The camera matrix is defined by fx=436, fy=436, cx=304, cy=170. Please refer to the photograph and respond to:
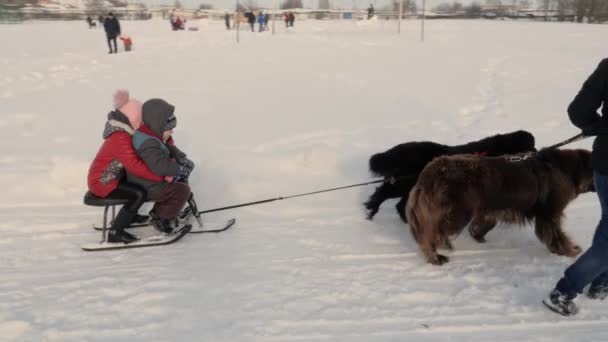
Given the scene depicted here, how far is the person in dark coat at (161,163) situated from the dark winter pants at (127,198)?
0.22ft

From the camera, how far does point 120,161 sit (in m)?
3.91

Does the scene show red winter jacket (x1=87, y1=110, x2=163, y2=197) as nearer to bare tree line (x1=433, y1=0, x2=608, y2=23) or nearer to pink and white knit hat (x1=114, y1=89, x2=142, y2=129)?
pink and white knit hat (x1=114, y1=89, x2=142, y2=129)

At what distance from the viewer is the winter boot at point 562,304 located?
9.50 ft

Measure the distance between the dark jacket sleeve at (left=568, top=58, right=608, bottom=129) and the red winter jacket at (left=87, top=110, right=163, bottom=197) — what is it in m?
3.38

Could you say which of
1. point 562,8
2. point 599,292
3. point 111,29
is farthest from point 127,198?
point 562,8

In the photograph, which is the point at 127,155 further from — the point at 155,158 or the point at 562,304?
the point at 562,304

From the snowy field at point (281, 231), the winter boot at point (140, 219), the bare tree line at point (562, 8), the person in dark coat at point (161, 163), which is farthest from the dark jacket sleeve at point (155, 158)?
the bare tree line at point (562, 8)

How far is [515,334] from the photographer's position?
278 centimetres

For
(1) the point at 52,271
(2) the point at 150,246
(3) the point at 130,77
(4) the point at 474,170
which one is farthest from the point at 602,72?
(3) the point at 130,77

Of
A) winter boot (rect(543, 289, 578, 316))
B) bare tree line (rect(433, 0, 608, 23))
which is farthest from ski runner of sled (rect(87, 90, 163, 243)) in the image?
bare tree line (rect(433, 0, 608, 23))

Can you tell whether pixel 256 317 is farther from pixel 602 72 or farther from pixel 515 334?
pixel 602 72

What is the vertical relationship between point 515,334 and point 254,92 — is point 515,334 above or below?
below

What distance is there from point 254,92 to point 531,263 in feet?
23.9

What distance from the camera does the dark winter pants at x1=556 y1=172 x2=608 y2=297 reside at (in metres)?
2.69
